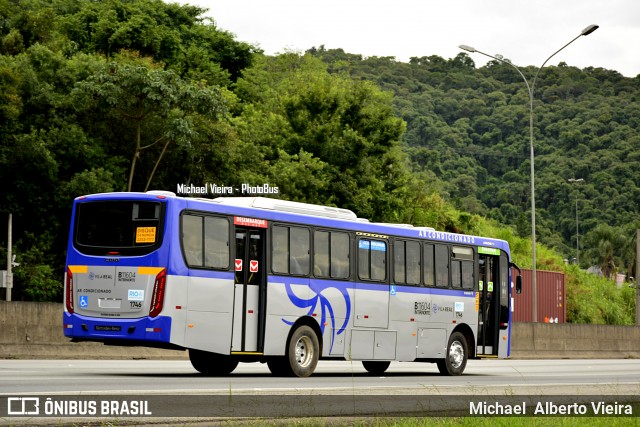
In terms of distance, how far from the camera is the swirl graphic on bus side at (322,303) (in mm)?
21083

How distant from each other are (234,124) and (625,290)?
35.9 m

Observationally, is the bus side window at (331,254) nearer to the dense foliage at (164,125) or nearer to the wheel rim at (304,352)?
the wheel rim at (304,352)

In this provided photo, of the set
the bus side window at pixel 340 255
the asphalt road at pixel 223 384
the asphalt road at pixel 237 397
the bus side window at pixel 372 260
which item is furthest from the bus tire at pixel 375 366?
the asphalt road at pixel 237 397

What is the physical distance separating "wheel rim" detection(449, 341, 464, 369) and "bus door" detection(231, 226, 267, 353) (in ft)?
20.5

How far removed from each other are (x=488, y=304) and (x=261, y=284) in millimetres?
7962

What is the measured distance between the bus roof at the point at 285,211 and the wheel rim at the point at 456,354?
2.30 meters

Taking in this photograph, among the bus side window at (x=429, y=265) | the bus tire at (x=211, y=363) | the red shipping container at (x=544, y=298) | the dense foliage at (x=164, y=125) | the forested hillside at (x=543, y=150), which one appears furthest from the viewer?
the forested hillside at (x=543, y=150)

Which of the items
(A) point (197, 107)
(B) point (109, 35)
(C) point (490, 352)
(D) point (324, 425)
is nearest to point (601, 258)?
(B) point (109, 35)

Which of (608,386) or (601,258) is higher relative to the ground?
(601,258)

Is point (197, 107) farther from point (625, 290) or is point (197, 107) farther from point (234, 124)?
point (625, 290)

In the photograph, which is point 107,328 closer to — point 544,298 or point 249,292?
point 249,292

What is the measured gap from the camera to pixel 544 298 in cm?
6081

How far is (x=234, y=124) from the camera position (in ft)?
194

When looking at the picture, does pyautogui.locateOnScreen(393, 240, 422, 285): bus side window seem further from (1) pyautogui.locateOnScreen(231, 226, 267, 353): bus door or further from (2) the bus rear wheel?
(1) pyautogui.locateOnScreen(231, 226, 267, 353): bus door
